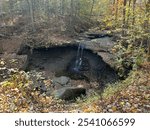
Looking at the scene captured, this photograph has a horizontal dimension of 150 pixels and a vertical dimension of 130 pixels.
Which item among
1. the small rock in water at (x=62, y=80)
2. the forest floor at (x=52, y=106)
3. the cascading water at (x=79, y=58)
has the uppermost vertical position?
the forest floor at (x=52, y=106)

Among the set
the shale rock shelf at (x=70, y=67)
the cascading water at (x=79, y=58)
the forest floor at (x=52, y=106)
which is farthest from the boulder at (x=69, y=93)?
the cascading water at (x=79, y=58)

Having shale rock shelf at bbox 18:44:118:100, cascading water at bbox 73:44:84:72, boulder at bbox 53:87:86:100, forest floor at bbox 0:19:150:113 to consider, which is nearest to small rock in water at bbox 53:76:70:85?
shale rock shelf at bbox 18:44:118:100

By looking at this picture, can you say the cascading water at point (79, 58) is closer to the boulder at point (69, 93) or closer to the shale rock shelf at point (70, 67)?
the shale rock shelf at point (70, 67)

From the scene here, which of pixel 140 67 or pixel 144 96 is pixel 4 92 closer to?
pixel 144 96

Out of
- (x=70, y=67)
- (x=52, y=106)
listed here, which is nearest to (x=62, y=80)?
(x=70, y=67)

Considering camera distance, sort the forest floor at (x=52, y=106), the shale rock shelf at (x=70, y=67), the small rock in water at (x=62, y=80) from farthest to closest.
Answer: the small rock in water at (x=62, y=80), the shale rock shelf at (x=70, y=67), the forest floor at (x=52, y=106)

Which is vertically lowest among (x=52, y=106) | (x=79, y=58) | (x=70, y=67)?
(x=70, y=67)

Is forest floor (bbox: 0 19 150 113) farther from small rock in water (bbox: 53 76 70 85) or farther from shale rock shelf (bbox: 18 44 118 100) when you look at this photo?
small rock in water (bbox: 53 76 70 85)

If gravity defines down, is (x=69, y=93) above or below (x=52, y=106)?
below

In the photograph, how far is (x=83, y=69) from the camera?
22141 mm

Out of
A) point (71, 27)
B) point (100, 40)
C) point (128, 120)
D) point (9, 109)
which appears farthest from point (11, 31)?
point (128, 120)

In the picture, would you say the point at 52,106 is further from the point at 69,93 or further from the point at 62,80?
the point at 62,80

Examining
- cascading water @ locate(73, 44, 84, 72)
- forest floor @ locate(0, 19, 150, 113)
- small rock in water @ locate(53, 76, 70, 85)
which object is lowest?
small rock in water @ locate(53, 76, 70, 85)

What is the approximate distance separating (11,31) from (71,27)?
526 centimetres
